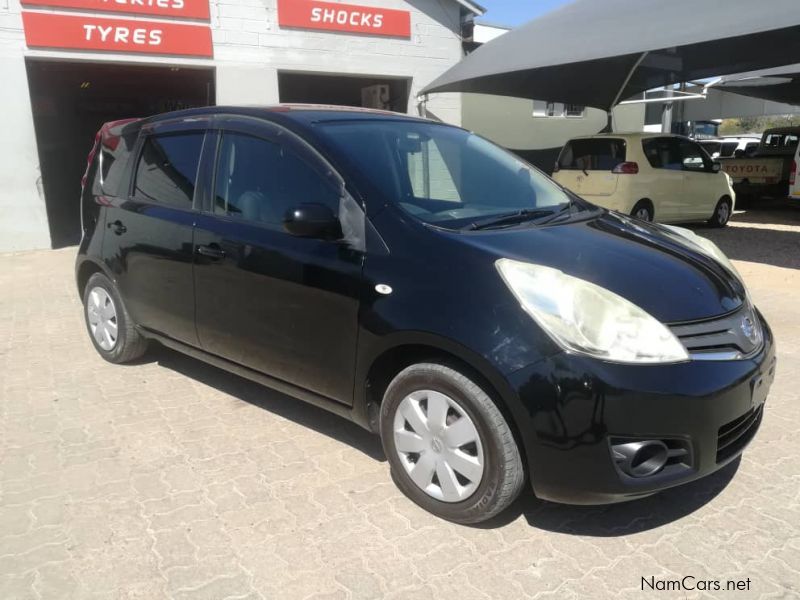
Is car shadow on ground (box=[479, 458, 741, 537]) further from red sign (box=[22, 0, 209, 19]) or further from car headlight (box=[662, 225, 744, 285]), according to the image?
red sign (box=[22, 0, 209, 19])

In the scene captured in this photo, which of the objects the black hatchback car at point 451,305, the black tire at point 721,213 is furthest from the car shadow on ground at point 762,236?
the black hatchback car at point 451,305

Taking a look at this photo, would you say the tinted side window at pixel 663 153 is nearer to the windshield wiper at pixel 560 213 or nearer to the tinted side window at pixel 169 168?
the windshield wiper at pixel 560 213

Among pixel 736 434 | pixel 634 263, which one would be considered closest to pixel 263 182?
pixel 634 263

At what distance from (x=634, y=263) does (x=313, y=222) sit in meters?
1.38

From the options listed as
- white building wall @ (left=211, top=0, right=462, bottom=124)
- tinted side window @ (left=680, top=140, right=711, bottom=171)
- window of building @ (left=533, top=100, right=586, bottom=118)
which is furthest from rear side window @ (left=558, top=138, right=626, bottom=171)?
window of building @ (left=533, top=100, right=586, bottom=118)

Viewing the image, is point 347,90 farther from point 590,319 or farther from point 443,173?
point 590,319

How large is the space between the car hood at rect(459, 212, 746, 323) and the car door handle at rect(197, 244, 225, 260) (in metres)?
1.40

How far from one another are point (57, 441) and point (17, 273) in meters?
5.75

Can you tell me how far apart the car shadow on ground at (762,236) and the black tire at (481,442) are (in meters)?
7.05

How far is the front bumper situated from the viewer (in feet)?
7.38

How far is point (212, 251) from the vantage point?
3426mm

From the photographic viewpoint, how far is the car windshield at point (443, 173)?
2.99 m

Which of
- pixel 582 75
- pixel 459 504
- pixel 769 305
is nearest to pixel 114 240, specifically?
pixel 459 504

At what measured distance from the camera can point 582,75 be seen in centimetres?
1155
